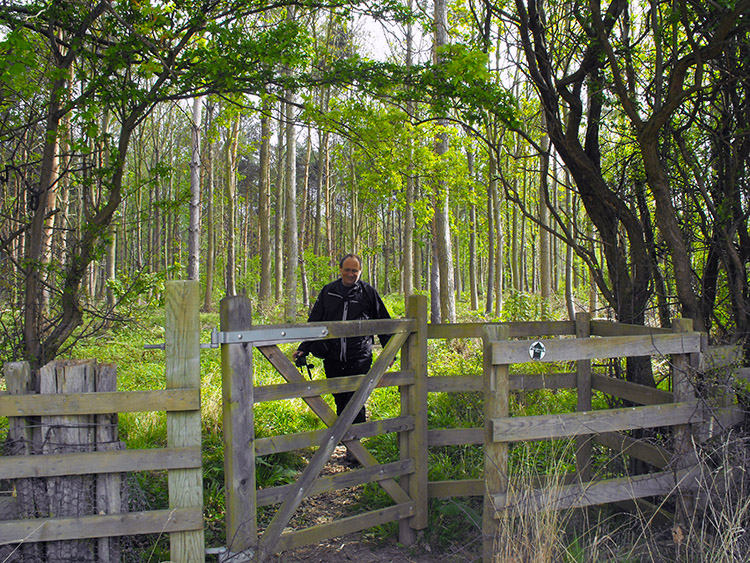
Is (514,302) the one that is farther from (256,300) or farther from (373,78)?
(256,300)

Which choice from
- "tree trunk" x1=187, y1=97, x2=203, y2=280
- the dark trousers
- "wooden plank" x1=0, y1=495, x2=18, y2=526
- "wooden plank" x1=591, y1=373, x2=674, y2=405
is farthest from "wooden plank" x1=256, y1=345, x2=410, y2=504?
"tree trunk" x1=187, y1=97, x2=203, y2=280

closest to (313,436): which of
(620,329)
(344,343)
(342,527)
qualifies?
(342,527)

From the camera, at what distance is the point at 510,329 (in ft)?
15.1

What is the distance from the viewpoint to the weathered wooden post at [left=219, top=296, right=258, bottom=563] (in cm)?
333

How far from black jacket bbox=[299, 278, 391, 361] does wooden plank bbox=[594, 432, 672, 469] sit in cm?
208

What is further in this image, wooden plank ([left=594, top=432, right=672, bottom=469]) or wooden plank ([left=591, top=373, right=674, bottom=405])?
wooden plank ([left=591, top=373, right=674, bottom=405])

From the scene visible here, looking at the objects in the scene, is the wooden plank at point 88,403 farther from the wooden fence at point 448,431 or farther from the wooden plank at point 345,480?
the wooden plank at point 345,480

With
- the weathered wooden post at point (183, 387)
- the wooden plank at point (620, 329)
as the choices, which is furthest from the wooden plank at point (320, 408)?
the wooden plank at point (620, 329)

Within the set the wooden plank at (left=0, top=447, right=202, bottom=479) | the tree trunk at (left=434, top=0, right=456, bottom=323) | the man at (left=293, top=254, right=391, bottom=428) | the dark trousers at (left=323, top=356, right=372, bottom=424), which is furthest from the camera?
the tree trunk at (left=434, top=0, right=456, bottom=323)

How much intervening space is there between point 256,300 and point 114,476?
663 inches

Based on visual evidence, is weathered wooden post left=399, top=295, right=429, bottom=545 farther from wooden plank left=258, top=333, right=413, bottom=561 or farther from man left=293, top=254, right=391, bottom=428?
man left=293, top=254, right=391, bottom=428

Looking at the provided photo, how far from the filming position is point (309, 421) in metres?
6.58

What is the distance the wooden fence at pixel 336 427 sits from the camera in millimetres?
3033

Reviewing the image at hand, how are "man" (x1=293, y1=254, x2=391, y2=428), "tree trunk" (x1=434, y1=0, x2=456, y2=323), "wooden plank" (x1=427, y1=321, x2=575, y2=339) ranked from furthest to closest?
1. "tree trunk" (x1=434, y1=0, x2=456, y2=323)
2. "man" (x1=293, y1=254, x2=391, y2=428)
3. "wooden plank" (x1=427, y1=321, x2=575, y2=339)
